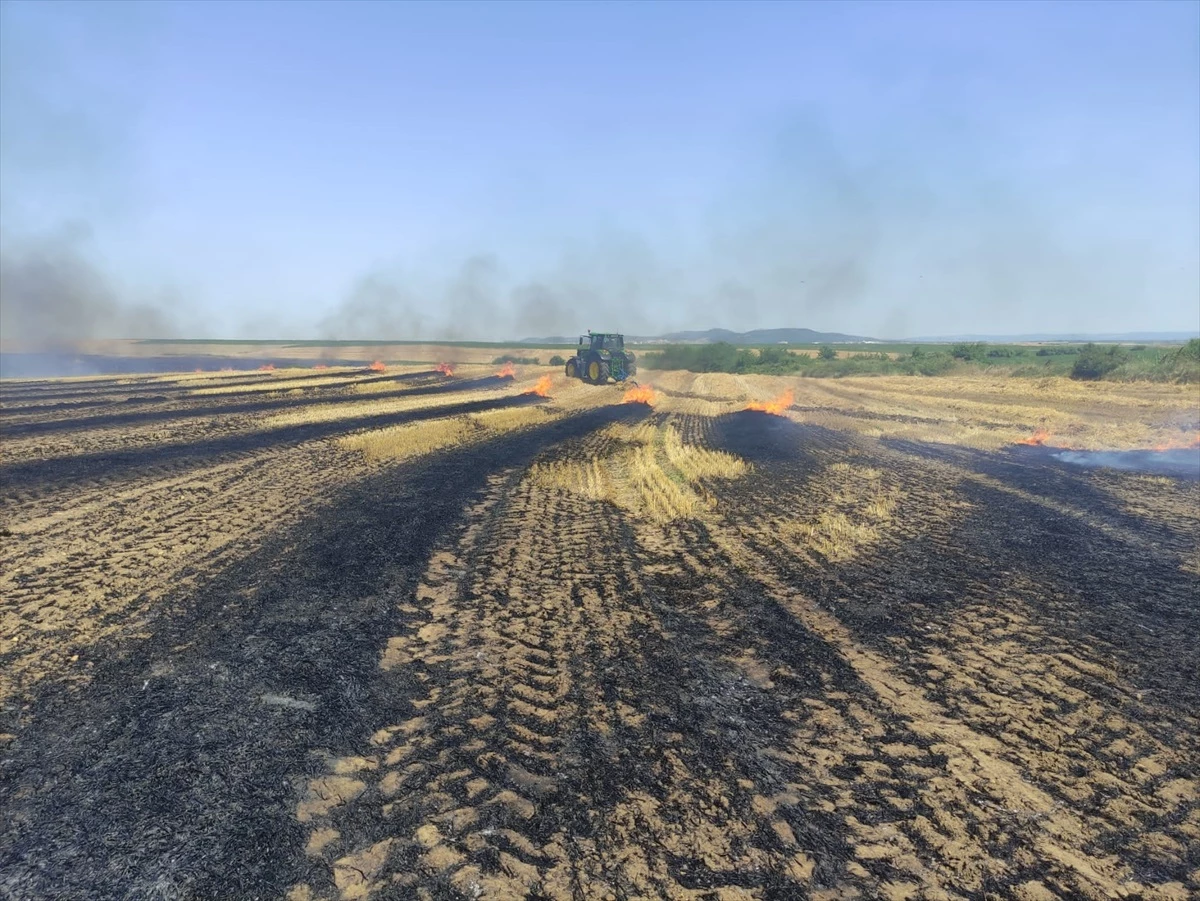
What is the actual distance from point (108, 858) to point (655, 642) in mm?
4224

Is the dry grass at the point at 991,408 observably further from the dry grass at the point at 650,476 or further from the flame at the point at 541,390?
the dry grass at the point at 650,476

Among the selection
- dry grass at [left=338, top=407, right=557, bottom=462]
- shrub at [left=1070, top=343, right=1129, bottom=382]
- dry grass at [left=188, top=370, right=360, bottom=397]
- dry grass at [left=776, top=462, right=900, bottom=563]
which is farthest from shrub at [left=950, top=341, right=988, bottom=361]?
dry grass at [left=188, top=370, right=360, bottom=397]

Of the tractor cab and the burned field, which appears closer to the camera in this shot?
the burned field

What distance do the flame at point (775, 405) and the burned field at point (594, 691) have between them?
50.0ft

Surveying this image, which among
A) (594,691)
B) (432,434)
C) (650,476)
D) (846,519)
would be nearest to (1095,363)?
(650,476)

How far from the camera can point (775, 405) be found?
29.3 metres

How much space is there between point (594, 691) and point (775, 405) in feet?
84.3

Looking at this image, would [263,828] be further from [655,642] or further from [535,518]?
[535,518]

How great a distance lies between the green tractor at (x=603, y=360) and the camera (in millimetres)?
37281

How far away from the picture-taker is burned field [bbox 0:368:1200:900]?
3.56 metres

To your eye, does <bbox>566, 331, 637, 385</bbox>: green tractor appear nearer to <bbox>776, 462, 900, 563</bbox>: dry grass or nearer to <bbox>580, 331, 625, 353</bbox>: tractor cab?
<bbox>580, 331, 625, 353</bbox>: tractor cab

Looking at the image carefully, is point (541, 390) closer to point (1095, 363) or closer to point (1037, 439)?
point (1037, 439)

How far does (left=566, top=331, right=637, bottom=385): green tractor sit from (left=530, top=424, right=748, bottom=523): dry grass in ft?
62.2

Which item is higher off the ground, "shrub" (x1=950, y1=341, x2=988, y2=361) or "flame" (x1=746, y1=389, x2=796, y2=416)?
"shrub" (x1=950, y1=341, x2=988, y2=361)
